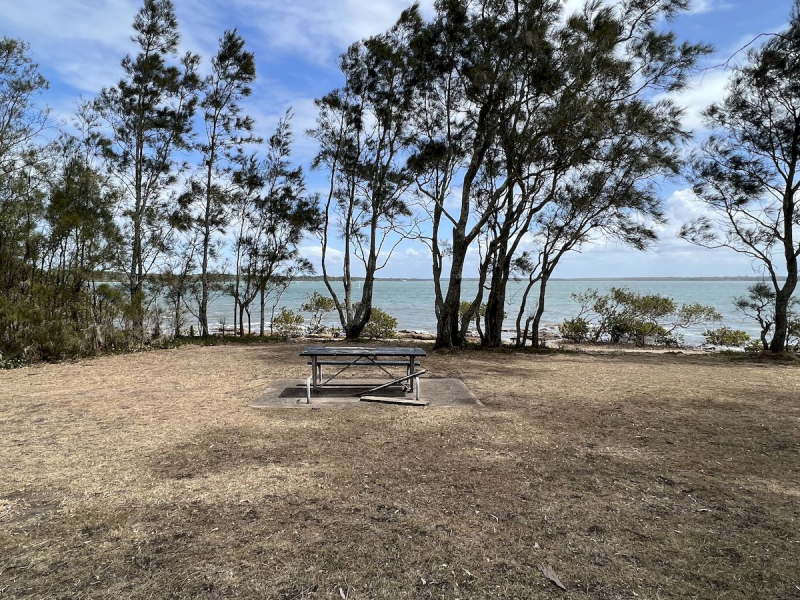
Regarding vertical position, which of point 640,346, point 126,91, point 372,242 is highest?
point 126,91

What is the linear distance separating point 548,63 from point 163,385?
29.7ft

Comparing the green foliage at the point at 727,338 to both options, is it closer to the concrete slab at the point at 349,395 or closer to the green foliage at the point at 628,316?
the green foliage at the point at 628,316

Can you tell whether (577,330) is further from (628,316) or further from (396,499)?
(396,499)

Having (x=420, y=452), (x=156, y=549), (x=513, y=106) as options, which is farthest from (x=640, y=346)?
(x=156, y=549)

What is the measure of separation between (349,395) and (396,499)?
2.98m

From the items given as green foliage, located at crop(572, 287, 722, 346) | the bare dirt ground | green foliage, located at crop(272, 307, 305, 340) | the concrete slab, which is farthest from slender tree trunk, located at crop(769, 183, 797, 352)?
green foliage, located at crop(272, 307, 305, 340)

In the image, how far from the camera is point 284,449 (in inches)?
150

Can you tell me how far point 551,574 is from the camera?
216 centimetres

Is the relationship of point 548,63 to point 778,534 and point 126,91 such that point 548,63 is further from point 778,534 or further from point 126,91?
point 126,91

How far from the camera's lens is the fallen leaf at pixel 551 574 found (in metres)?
2.08

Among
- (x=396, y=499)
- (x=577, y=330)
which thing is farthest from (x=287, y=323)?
(x=396, y=499)

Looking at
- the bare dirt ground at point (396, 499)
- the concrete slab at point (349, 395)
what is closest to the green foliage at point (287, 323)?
the concrete slab at point (349, 395)

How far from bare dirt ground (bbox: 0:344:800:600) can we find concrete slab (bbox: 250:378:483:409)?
291 millimetres

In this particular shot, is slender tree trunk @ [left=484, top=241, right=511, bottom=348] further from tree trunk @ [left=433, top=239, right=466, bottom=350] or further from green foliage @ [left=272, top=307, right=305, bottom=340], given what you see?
green foliage @ [left=272, top=307, right=305, bottom=340]
